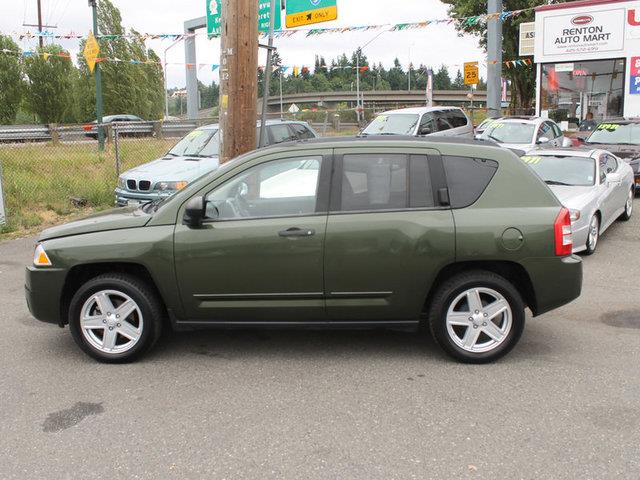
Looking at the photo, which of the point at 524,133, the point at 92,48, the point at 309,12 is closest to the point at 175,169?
the point at 309,12

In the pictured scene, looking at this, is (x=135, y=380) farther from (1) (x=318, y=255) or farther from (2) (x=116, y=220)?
(1) (x=318, y=255)

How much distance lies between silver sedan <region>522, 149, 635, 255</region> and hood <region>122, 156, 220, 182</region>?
5245 mm

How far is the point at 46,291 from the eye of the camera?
4730 millimetres

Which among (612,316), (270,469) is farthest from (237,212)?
(612,316)

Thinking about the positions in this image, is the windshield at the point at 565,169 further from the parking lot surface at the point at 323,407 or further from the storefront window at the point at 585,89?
the storefront window at the point at 585,89

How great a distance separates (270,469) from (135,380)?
5.23ft

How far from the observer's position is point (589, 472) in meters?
3.21

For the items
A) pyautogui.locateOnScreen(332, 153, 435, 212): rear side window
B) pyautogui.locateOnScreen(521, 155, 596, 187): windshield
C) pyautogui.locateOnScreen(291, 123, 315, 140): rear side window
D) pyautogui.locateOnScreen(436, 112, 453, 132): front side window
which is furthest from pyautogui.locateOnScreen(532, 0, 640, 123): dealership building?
pyautogui.locateOnScreen(332, 153, 435, 212): rear side window

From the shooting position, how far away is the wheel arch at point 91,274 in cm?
474

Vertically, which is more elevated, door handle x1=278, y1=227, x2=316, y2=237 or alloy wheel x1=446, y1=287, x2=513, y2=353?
door handle x1=278, y1=227, x2=316, y2=237

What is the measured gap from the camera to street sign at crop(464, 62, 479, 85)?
2366 cm

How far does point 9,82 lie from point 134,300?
1403 inches

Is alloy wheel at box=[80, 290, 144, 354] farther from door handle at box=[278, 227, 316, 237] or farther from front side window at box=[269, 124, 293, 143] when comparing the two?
front side window at box=[269, 124, 293, 143]

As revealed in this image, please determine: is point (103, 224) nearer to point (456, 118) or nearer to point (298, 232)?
point (298, 232)
